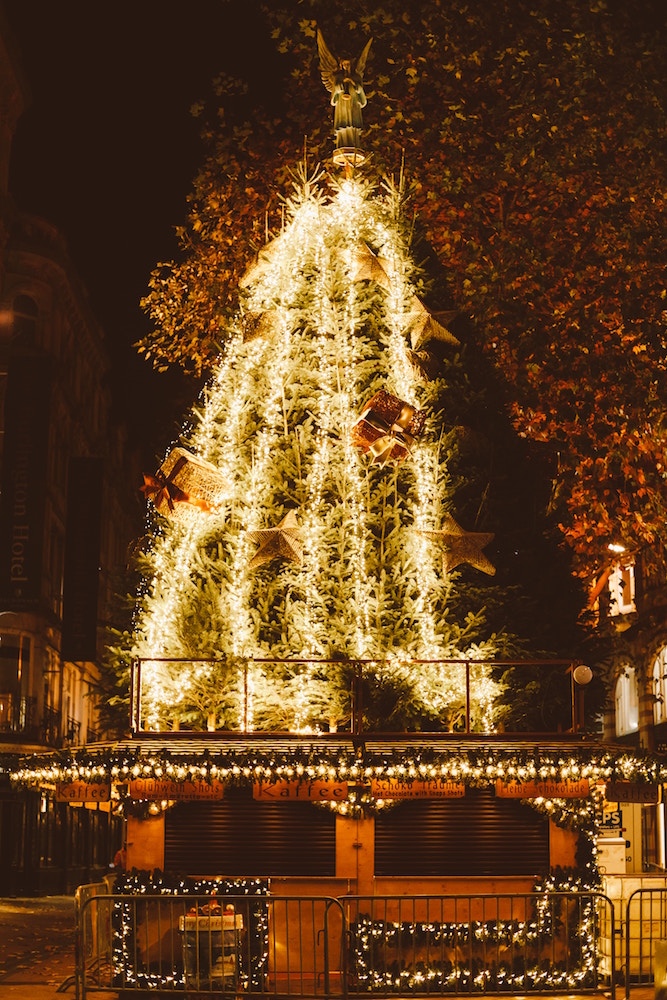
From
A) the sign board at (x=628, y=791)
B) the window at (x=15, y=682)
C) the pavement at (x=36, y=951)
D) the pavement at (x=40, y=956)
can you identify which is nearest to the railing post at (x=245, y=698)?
the pavement at (x=40, y=956)

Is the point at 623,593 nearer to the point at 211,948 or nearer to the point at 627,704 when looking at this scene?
the point at 627,704

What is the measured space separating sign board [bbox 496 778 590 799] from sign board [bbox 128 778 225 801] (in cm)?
312

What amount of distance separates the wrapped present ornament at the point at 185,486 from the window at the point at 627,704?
30.5 metres

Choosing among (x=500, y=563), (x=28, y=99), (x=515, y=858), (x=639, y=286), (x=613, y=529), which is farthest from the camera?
(x=28, y=99)

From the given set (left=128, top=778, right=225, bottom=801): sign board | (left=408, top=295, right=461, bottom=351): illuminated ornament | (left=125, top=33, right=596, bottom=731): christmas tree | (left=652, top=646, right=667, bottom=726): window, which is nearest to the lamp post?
(left=125, top=33, right=596, bottom=731): christmas tree

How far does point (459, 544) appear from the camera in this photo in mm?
16688

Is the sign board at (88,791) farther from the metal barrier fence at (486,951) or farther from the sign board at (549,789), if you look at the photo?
the sign board at (549,789)

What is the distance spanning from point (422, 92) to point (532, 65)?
238 cm

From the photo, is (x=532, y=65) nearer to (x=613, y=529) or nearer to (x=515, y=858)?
(x=613, y=529)

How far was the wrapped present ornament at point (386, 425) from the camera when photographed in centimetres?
1642

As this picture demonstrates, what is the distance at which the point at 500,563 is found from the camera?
1794 centimetres

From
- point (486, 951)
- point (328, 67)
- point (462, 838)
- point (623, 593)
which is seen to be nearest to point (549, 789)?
point (462, 838)

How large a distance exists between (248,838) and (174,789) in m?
1.26

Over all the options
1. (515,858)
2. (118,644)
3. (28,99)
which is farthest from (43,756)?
(28,99)
